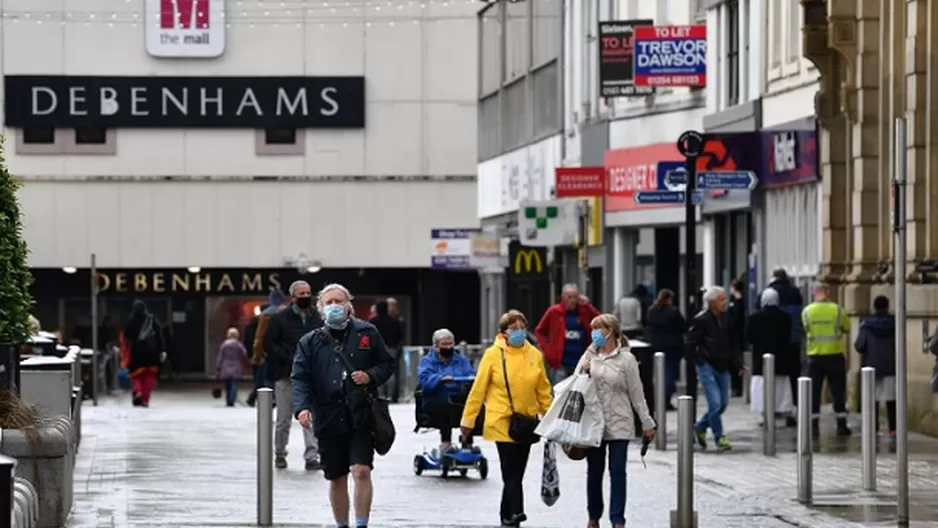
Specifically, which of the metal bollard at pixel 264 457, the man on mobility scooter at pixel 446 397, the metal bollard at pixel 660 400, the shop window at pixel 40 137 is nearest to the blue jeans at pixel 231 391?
the shop window at pixel 40 137

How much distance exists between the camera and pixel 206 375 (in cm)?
6612

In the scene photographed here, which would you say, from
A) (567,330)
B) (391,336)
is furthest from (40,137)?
(567,330)

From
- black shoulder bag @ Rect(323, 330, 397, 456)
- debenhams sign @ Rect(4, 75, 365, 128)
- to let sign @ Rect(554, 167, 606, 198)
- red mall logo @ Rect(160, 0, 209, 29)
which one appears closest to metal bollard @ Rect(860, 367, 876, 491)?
black shoulder bag @ Rect(323, 330, 397, 456)

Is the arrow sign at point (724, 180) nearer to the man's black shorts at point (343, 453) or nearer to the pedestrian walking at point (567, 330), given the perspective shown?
the pedestrian walking at point (567, 330)

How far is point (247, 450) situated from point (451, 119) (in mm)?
38672

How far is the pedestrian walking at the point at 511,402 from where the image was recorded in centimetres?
1698

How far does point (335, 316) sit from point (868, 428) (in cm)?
559

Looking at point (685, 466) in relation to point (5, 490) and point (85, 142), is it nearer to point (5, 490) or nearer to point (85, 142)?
point (5, 490)

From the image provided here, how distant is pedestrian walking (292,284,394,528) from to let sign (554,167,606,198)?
→ 26.1 m

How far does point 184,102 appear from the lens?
208 ft

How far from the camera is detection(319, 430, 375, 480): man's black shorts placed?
15547 mm

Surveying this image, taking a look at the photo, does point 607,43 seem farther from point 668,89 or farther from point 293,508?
point 293,508

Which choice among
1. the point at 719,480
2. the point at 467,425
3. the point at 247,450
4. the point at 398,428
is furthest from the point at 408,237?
the point at 467,425

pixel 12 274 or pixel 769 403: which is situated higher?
pixel 12 274
